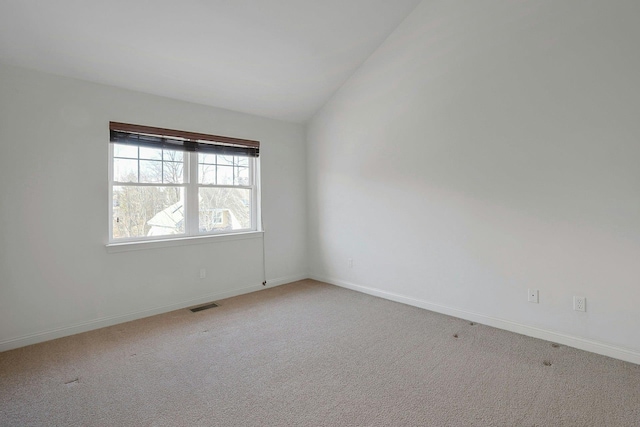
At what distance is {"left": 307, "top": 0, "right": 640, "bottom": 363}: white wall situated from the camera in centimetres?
247

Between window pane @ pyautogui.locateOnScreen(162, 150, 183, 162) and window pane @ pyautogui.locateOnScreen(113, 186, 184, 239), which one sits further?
window pane @ pyautogui.locateOnScreen(162, 150, 183, 162)

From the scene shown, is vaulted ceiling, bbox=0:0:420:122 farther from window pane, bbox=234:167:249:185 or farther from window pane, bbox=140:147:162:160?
window pane, bbox=234:167:249:185

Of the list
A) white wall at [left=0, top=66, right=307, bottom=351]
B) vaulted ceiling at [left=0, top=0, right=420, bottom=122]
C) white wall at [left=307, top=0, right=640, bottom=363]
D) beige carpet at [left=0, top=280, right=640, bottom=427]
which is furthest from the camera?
white wall at [left=0, top=66, right=307, bottom=351]

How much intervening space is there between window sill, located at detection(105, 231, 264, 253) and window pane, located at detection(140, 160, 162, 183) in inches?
26.7

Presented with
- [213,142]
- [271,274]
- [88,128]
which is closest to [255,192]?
[213,142]

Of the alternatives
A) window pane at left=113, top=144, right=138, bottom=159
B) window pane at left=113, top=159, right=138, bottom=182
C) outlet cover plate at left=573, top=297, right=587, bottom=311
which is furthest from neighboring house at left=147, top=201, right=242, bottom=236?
outlet cover plate at left=573, top=297, right=587, bottom=311

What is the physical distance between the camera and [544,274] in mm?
2809

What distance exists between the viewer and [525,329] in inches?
115

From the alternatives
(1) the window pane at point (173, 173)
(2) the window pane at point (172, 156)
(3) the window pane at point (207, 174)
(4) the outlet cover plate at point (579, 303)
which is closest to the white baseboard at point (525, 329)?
(4) the outlet cover plate at point (579, 303)

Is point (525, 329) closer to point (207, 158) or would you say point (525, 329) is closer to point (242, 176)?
point (242, 176)

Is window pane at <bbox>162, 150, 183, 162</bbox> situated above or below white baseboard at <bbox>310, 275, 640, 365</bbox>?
above

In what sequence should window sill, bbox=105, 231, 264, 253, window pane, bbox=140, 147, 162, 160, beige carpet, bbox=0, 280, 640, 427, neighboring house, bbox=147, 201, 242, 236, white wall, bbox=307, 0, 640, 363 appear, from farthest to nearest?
neighboring house, bbox=147, 201, 242, 236, window pane, bbox=140, 147, 162, 160, window sill, bbox=105, 231, 264, 253, white wall, bbox=307, 0, 640, 363, beige carpet, bbox=0, 280, 640, 427

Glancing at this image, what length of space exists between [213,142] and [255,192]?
0.87 meters

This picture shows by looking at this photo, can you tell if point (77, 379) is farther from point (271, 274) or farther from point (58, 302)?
point (271, 274)
